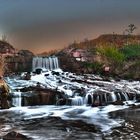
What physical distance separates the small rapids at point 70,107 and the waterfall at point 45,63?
2.58ft

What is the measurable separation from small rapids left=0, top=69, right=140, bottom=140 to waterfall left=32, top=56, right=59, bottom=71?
785mm

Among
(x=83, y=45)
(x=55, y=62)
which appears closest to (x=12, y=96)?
(x=55, y=62)

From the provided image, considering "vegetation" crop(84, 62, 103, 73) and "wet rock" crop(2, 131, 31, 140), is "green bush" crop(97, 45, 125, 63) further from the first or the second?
"wet rock" crop(2, 131, 31, 140)

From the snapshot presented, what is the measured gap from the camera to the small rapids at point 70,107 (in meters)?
10.9

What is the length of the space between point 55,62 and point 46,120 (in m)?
10.6

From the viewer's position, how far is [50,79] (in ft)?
65.2

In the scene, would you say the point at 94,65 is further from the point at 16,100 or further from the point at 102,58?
the point at 16,100

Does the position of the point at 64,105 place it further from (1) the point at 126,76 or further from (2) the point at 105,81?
(1) the point at 126,76

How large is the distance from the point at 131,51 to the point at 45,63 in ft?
19.3

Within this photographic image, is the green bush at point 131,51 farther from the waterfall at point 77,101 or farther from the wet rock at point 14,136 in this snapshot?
the wet rock at point 14,136

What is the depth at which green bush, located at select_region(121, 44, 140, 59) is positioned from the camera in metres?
24.8

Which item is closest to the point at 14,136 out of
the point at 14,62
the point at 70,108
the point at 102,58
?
the point at 70,108

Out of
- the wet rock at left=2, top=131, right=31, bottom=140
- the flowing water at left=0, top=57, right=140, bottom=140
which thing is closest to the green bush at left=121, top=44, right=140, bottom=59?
the flowing water at left=0, top=57, right=140, bottom=140

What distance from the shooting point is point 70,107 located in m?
15.5
